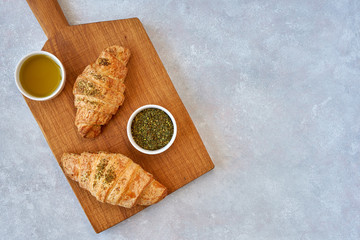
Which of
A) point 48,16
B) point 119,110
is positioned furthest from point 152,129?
point 48,16

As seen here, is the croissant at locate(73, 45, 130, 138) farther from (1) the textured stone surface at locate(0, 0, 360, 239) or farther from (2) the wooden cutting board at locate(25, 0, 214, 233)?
(1) the textured stone surface at locate(0, 0, 360, 239)

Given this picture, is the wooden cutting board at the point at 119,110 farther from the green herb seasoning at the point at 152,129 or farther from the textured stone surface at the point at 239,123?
the textured stone surface at the point at 239,123

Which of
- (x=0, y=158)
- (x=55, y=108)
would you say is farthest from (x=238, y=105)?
(x=0, y=158)

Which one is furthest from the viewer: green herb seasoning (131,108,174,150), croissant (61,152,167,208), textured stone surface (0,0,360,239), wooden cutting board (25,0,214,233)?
textured stone surface (0,0,360,239)

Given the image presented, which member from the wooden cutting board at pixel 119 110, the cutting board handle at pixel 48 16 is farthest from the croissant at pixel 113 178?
the cutting board handle at pixel 48 16

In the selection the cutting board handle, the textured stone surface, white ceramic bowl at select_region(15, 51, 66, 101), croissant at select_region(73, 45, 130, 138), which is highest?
the cutting board handle

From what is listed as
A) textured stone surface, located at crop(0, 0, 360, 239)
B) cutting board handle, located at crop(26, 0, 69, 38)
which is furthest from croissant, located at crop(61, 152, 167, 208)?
cutting board handle, located at crop(26, 0, 69, 38)

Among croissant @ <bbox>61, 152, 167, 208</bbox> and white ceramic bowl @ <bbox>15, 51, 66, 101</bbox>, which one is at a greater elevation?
white ceramic bowl @ <bbox>15, 51, 66, 101</bbox>

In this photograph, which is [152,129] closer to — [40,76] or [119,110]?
[119,110]
